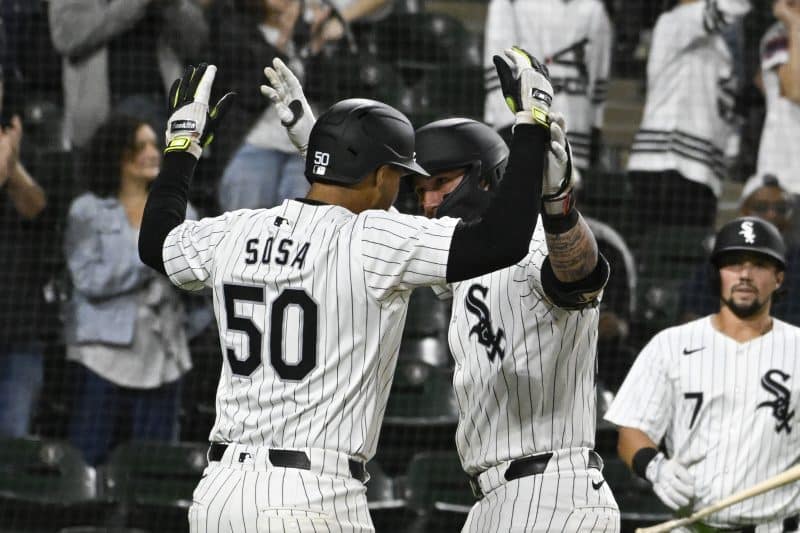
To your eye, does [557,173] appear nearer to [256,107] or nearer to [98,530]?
[98,530]

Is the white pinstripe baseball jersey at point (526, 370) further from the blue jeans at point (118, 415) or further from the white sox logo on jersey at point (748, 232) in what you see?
the blue jeans at point (118, 415)

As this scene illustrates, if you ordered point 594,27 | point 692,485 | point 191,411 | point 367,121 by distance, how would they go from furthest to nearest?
point 594,27 → point 191,411 → point 692,485 → point 367,121

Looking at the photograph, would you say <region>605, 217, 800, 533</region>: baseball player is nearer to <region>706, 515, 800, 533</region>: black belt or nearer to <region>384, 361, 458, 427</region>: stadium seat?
<region>706, 515, 800, 533</region>: black belt

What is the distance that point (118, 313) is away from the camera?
20.2 feet

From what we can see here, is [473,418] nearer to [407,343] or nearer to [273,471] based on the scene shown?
[273,471]

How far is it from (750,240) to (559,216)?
1751 millimetres

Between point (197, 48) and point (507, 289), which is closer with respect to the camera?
point (507, 289)

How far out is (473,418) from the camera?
3564 mm

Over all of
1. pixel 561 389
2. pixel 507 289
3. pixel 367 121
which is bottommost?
pixel 561 389

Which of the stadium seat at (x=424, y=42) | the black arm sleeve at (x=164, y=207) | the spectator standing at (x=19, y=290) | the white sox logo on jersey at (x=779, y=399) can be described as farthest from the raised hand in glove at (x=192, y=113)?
the stadium seat at (x=424, y=42)

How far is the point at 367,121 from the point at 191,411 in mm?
3479

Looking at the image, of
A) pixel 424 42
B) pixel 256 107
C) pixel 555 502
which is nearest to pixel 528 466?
pixel 555 502

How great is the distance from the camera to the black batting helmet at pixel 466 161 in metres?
3.66

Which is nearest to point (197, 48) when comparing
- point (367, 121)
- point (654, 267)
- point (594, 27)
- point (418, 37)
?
point (418, 37)
